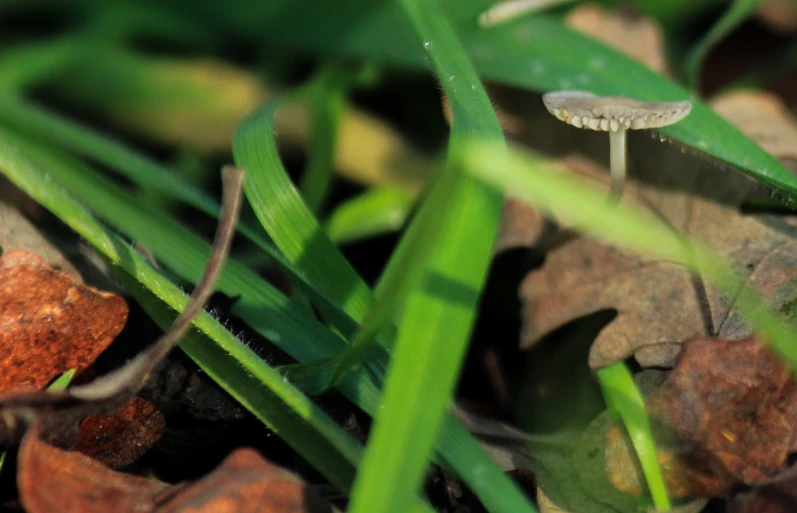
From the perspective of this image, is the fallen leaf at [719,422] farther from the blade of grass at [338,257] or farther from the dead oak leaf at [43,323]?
the dead oak leaf at [43,323]

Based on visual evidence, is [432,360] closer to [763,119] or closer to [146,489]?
[146,489]

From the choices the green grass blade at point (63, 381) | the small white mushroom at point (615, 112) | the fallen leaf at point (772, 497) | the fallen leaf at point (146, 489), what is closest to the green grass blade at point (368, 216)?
the small white mushroom at point (615, 112)

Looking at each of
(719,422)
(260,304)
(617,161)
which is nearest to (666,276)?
(617,161)

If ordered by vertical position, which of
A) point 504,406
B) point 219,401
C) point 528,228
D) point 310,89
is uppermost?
point 310,89

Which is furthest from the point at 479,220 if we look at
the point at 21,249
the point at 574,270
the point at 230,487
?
the point at 21,249

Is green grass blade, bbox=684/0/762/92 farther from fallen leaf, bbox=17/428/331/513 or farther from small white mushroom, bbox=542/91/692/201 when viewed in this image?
fallen leaf, bbox=17/428/331/513

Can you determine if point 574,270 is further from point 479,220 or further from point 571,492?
point 479,220
